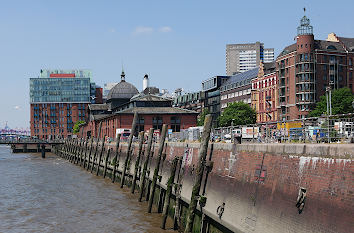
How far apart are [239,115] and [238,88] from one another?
3258 cm

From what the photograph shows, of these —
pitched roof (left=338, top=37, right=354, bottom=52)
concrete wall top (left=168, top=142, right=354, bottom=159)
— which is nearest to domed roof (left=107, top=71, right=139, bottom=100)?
pitched roof (left=338, top=37, right=354, bottom=52)

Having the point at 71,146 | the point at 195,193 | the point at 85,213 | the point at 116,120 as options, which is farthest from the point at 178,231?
the point at 71,146

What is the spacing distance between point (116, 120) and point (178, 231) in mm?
80029

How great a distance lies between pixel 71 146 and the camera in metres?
115

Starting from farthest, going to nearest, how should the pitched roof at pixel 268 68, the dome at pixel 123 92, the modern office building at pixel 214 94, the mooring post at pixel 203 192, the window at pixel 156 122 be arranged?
the modern office building at pixel 214 94 → the dome at pixel 123 92 → the pitched roof at pixel 268 68 → the window at pixel 156 122 → the mooring post at pixel 203 192

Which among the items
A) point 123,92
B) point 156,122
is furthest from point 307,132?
point 123,92

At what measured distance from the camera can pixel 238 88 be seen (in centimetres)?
16725

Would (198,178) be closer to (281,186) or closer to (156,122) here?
(281,186)

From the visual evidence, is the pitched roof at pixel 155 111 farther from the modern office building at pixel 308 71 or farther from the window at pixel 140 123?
the modern office building at pixel 308 71

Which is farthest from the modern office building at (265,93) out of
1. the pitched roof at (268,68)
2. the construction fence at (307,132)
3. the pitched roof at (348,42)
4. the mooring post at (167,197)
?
the construction fence at (307,132)

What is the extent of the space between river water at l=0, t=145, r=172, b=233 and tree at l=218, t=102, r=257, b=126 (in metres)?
83.4

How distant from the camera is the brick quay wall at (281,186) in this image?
1468 cm

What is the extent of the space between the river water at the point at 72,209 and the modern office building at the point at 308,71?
7842 centimetres

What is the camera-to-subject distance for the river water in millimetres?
30812
